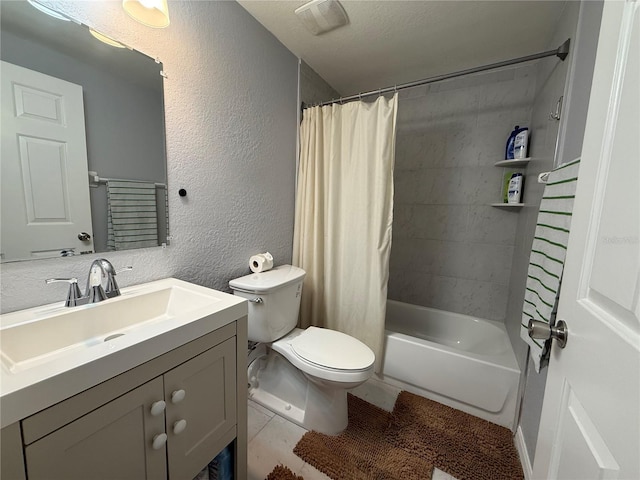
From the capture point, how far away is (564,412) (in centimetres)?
54

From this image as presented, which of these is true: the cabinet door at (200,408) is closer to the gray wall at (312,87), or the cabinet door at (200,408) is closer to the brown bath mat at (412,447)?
the brown bath mat at (412,447)

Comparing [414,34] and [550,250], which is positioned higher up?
[414,34]

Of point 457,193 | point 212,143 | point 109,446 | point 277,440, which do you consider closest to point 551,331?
point 109,446

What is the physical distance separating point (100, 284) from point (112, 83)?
741mm

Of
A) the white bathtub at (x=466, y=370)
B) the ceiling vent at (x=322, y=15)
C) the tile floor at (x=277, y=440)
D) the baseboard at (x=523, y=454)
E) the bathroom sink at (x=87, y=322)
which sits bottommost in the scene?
the tile floor at (x=277, y=440)

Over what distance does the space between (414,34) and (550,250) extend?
1.41 metres

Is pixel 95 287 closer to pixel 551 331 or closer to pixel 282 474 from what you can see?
pixel 282 474

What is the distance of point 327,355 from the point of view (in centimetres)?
133

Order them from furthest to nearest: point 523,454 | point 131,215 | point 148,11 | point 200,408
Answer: point 523,454, point 131,215, point 148,11, point 200,408

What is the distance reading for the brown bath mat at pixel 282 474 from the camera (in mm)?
1137

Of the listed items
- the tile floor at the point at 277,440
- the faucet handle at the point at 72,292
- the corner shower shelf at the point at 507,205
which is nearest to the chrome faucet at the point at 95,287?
the faucet handle at the point at 72,292

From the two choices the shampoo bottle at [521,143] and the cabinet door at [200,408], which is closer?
the cabinet door at [200,408]

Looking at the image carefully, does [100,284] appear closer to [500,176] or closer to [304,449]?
[304,449]

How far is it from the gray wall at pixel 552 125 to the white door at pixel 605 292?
651 millimetres
